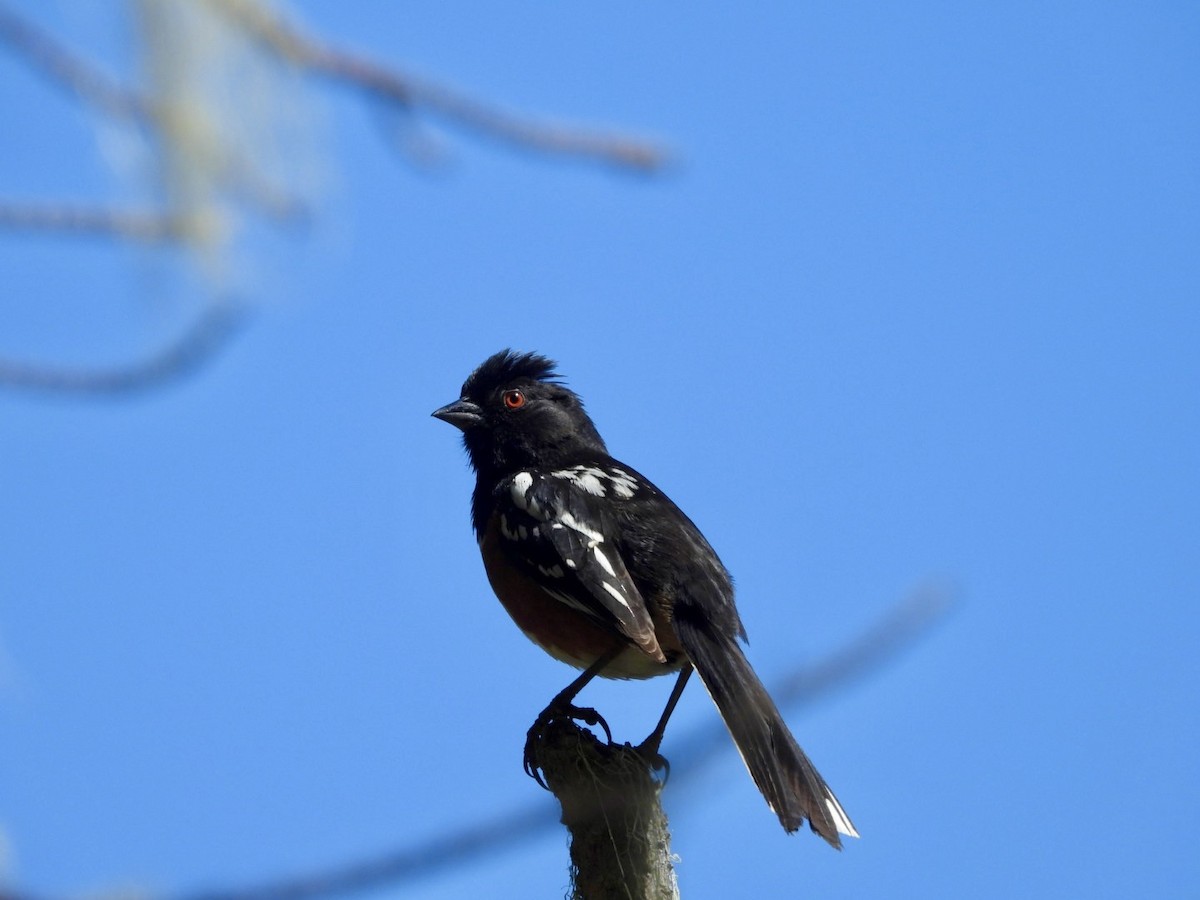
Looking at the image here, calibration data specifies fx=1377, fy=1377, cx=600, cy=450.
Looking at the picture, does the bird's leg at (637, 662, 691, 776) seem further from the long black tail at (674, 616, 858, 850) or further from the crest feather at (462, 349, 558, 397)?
the crest feather at (462, 349, 558, 397)

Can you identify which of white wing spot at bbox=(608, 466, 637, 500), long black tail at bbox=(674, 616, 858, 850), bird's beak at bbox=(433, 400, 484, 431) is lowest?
long black tail at bbox=(674, 616, 858, 850)

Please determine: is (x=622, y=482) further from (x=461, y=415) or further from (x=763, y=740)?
(x=763, y=740)

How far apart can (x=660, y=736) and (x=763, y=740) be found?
1.35 ft

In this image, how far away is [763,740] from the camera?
11.2 feet

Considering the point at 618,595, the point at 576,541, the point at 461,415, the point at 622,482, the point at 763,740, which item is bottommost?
the point at 763,740

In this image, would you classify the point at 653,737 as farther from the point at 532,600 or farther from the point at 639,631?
the point at 532,600

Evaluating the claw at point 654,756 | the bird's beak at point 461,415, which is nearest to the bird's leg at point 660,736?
the claw at point 654,756

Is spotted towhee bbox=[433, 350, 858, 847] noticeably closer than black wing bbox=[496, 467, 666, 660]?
Yes

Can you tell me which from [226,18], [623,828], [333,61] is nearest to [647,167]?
[333,61]

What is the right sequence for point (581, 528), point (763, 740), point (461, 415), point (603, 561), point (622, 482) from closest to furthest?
point (763, 740), point (603, 561), point (581, 528), point (622, 482), point (461, 415)

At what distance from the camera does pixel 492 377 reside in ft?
16.4

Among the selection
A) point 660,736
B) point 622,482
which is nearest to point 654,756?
point 660,736

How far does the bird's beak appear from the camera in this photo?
493cm

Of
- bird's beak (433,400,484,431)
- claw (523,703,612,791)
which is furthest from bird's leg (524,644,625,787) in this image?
bird's beak (433,400,484,431)
